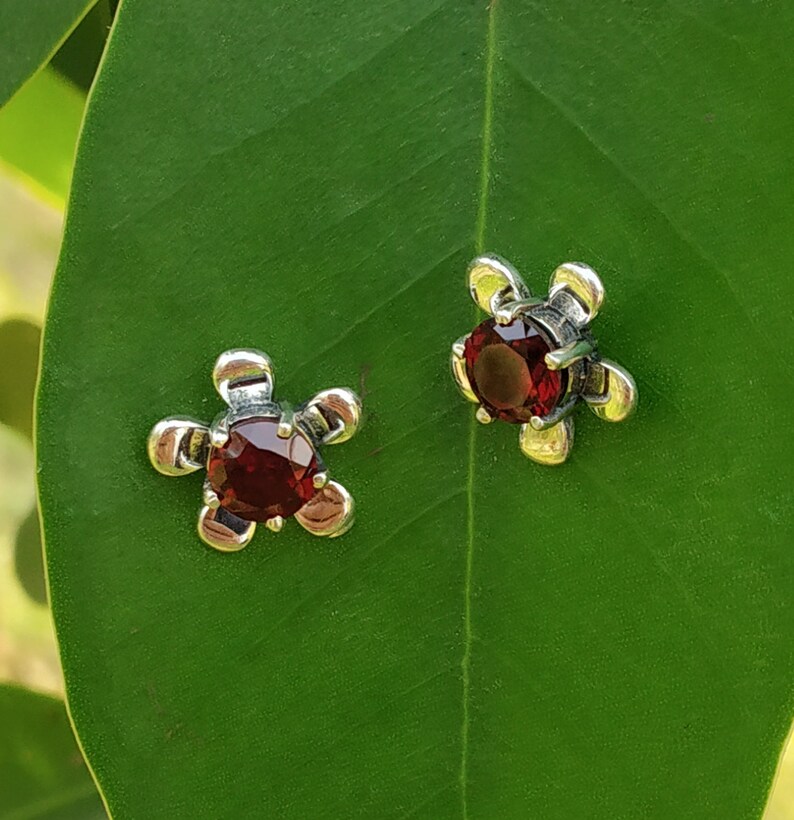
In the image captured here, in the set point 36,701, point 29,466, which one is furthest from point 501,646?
point 29,466

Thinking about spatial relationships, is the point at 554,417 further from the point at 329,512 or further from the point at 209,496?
the point at 209,496

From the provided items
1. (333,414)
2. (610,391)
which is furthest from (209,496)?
(610,391)

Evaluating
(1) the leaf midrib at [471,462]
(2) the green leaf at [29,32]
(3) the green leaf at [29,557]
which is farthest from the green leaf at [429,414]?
(3) the green leaf at [29,557]

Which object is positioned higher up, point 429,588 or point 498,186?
point 498,186

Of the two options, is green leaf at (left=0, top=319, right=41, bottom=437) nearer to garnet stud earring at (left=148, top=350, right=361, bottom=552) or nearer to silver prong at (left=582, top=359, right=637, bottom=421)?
garnet stud earring at (left=148, top=350, right=361, bottom=552)

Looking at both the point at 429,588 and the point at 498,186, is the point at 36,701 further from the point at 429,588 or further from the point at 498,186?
the point at 498,186

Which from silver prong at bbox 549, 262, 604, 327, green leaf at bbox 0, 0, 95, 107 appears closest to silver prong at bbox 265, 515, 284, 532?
silver prong at bbox 549, 262, 604, 327

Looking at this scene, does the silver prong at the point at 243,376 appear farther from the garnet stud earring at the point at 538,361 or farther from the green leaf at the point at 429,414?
the garnet stud earring at the point at 538,361
